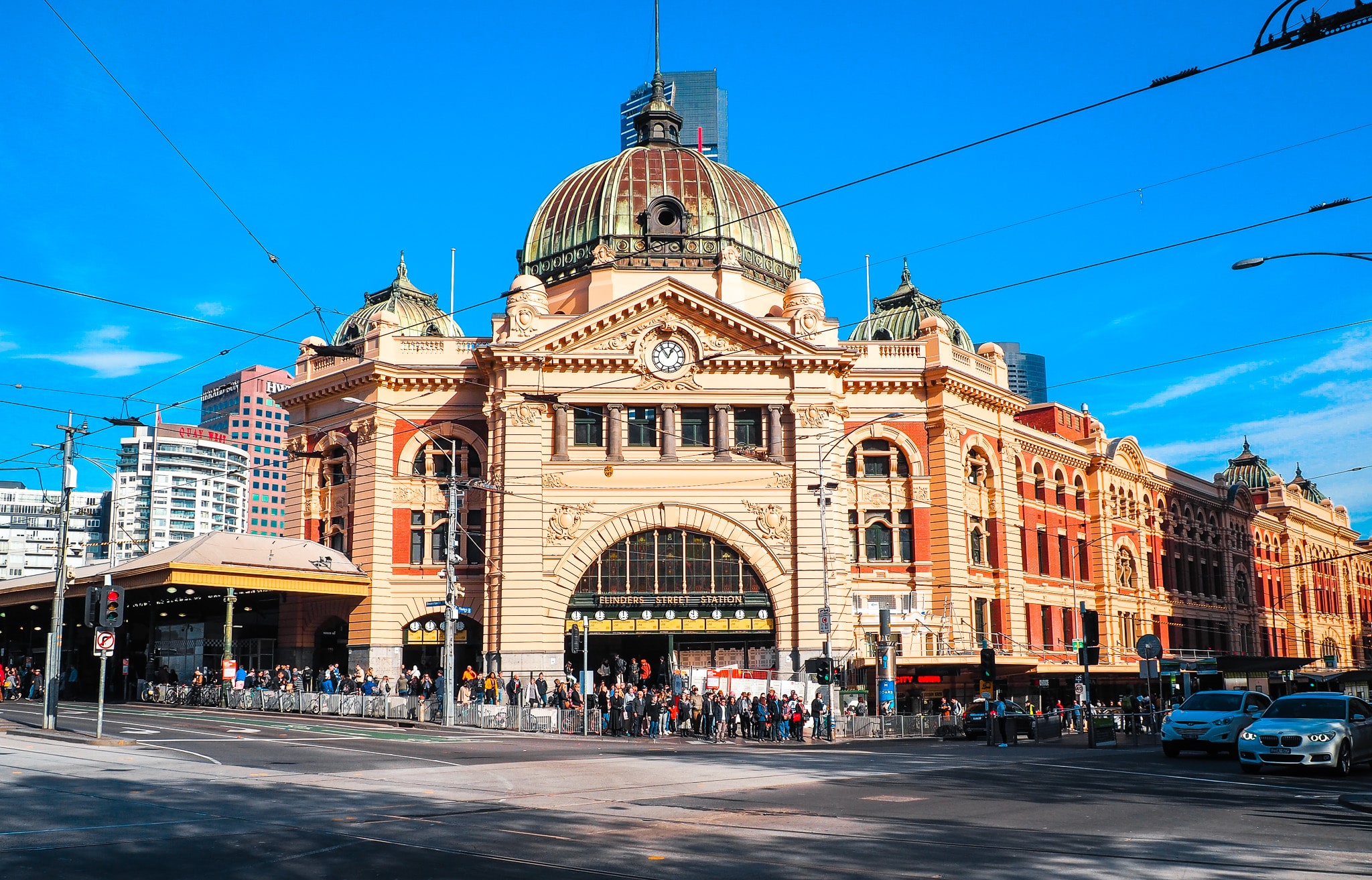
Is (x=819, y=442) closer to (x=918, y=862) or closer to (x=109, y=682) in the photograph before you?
(x=109, y=682)

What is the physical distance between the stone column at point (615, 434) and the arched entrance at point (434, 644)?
9.31 m

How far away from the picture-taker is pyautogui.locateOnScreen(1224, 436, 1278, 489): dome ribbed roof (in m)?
104

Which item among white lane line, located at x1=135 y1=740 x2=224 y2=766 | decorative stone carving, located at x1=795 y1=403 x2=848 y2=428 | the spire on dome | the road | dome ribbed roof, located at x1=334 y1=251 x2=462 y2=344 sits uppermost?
the spire on dome

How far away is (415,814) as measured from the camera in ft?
53.8

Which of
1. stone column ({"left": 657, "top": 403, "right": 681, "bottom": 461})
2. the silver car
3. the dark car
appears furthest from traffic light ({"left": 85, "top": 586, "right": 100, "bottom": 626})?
the silver car

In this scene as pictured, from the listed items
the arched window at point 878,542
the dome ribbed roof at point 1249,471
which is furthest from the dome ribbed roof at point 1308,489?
the arched window at point 878,542

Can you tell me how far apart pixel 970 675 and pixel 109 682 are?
3927cm

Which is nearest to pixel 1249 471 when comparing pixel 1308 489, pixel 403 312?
pixel 1308 489

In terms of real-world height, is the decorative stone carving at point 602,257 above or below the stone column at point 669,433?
above

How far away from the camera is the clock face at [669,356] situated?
52938 mm

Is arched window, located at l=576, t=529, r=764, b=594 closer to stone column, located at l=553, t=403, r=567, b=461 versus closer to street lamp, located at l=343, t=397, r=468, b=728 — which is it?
stone column, located at l=553, t=403, r=567, b=461

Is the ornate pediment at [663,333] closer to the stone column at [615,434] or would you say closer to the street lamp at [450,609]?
the stone column at [615,434]

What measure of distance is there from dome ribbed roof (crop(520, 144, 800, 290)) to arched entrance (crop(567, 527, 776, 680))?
13335mm

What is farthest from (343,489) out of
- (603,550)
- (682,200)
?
(682,200)
